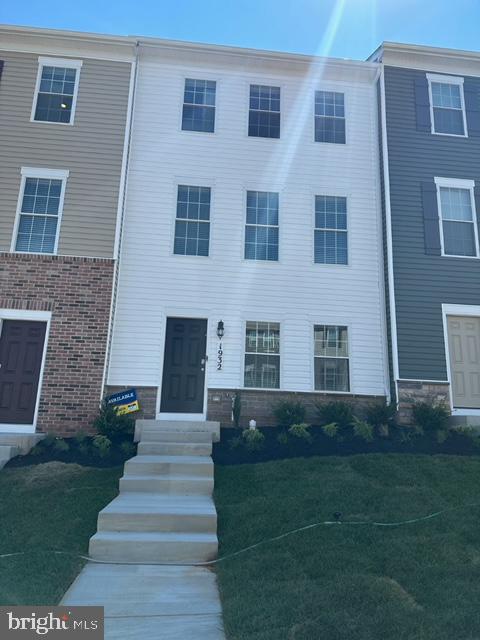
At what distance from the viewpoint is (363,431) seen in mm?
8164

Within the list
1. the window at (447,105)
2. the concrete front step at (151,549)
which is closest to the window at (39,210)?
Result: the concrete front step at (151,549)

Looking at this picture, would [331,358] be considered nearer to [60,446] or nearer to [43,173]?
[60,446]

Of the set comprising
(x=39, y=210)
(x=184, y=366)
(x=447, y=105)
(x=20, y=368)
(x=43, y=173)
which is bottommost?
(x=20, y=368)

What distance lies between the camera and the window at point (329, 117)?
431 inches

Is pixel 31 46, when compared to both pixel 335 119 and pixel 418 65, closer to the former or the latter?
pixel 335 119

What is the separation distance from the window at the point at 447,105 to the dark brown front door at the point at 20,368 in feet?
33.0

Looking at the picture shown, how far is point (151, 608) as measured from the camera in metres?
3.62

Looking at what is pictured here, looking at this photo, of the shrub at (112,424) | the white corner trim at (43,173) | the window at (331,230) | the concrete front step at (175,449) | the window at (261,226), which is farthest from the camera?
the window at (331,230)

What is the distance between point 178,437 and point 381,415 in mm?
3884

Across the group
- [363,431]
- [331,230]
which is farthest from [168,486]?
[331,230]

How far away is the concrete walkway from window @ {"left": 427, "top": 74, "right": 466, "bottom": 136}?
9407 millimetres

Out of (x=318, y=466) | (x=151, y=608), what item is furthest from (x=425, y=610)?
(x=318, y=466)

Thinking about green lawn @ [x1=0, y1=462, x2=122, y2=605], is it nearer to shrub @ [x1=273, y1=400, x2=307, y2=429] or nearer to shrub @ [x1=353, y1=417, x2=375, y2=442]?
shrub @ [x1=273, y1=400, x2=307, y2=429]

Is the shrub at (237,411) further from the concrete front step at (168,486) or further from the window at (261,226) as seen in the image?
the window at (261,226)
